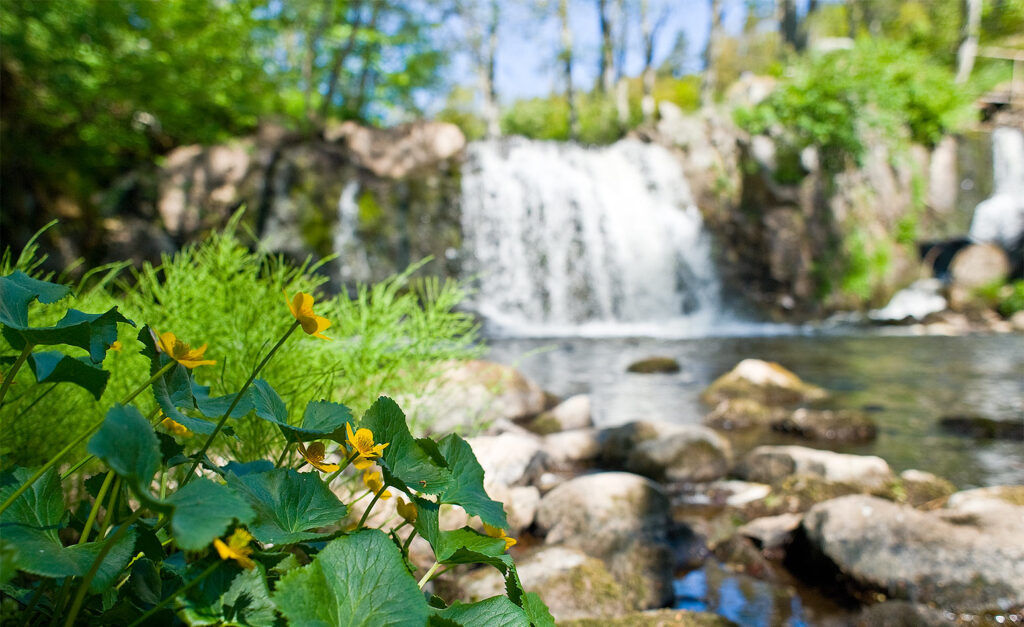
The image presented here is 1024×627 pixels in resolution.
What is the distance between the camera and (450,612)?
0.68m

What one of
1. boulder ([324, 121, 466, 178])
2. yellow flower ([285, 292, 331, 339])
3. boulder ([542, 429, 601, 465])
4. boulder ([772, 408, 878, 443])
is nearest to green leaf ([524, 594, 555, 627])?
yellow flower ([285, 292, 331, 339])

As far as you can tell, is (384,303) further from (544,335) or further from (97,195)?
(97,195)

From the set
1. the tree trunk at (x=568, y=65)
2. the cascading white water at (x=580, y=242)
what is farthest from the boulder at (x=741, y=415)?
the tree trunk at (x=568, y=65)

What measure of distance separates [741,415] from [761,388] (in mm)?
941

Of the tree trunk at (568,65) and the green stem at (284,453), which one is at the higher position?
the tree trunk at (568,65)

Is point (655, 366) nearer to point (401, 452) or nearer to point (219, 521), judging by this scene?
point (401, 452)

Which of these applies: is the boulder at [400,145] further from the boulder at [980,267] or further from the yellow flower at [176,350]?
the yellow flower at [176,350]

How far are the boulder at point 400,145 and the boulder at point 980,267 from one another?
39.2ft

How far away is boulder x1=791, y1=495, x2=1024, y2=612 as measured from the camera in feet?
8.16

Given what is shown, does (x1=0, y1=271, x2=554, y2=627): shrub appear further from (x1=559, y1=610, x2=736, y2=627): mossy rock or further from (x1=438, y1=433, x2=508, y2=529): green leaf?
(x1=559, y1=610, x2=736, y2=627): mossy rock

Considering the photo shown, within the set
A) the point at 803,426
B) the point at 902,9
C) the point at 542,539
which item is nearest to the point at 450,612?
the point at 542,539

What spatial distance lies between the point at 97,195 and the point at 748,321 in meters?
12.9

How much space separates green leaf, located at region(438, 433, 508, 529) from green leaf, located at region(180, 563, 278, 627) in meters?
0.23

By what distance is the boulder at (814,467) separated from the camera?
13.0 ft
